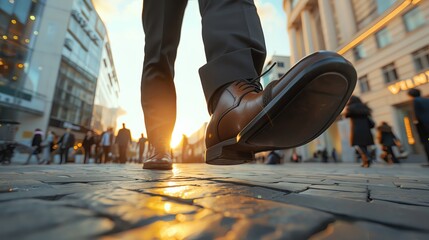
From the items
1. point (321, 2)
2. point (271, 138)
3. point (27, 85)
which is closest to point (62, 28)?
point (27, 85)

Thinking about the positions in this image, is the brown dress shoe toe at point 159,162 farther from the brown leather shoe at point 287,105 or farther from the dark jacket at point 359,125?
the dark jacket at point 359,125

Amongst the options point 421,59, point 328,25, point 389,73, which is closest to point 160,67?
point 421,59

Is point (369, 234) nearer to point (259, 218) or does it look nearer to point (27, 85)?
point (259, 218)

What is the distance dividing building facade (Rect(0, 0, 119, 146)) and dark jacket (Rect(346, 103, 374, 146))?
719 inches

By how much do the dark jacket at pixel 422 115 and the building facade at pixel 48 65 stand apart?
19.2 meters

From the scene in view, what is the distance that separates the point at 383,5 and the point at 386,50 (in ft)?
9.59

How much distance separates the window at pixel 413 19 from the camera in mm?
10828

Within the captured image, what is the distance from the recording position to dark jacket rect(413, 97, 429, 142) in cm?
408

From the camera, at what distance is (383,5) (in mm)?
13016

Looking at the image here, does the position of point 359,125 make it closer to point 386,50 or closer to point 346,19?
point 386,50

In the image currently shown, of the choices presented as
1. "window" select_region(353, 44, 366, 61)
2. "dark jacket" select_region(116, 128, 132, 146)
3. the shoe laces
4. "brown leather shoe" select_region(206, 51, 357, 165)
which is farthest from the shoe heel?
"window" select_region(353, 44, 366, 61)

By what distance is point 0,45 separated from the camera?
1412 cm

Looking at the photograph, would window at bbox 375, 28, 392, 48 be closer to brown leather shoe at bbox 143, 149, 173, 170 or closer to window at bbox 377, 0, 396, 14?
window at bbox 377, 0, 396, 14

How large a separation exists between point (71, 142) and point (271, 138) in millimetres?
10600
